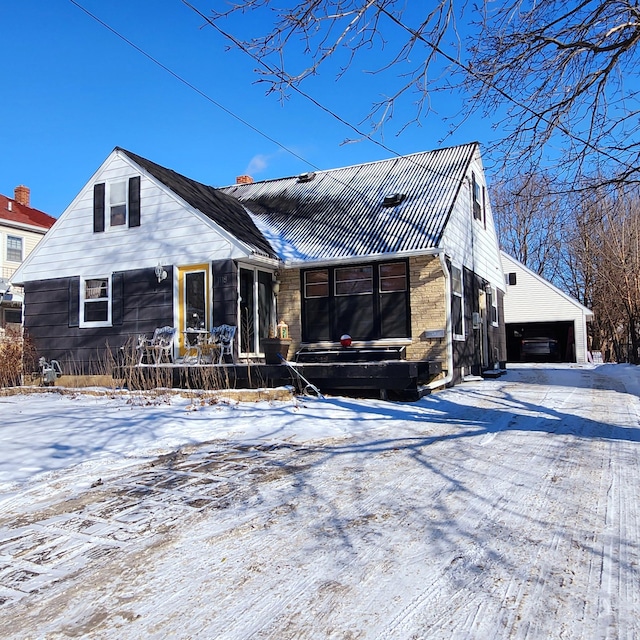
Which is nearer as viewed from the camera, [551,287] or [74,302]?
[74,302]

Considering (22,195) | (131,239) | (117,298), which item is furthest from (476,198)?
(22,195)

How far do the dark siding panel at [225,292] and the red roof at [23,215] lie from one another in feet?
57.7

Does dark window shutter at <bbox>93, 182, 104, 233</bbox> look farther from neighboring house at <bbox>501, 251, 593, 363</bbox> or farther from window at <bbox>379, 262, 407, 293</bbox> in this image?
neighboring house at <bbox>501, 251, 593, 363</bbox>

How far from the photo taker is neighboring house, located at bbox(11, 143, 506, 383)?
11.9 meters

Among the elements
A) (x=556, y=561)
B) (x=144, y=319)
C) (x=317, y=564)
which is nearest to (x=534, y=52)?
(x=556, y=561)

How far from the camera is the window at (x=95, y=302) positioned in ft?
43.4

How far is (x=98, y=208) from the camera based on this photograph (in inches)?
533

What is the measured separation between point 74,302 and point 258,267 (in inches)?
190

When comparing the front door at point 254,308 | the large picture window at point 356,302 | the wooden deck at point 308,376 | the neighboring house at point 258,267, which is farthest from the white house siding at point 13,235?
the wooden deck at point 308,376

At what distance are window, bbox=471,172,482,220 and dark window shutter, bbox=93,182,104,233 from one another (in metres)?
9.96

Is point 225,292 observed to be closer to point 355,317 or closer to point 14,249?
point 355,317

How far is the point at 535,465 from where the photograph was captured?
492cm

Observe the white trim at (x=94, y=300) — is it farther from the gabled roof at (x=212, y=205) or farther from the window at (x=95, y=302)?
the gabled roof at (x=212, y=205)

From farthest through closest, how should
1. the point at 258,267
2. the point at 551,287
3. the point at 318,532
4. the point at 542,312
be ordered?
1. the point at 542,312
2. the point at 551,287
3. the point at 258,267
4. the point at 318,532
